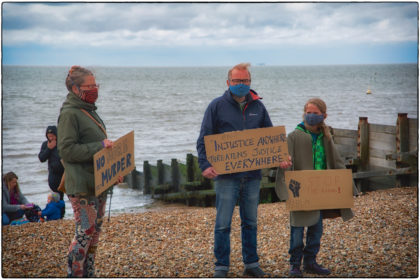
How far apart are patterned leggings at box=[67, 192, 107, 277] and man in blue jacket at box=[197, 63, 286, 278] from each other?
1018 mm

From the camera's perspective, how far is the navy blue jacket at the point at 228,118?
4523 millimetres

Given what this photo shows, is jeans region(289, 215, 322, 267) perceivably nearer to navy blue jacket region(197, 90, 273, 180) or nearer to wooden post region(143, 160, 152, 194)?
navy blue jacket region(197, 90, 273, 180)

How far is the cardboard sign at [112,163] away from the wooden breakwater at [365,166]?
597 centimetres

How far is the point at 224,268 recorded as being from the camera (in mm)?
4660

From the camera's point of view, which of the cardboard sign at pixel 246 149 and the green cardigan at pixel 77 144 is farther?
the cardboard sign at pixel 246 149

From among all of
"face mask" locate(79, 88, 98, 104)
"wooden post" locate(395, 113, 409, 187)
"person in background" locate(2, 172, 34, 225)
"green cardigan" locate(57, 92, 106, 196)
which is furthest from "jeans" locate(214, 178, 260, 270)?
"wooden post" locate(395, 113, 409, 187)

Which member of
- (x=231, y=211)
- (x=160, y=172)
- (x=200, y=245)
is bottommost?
(x=200, y=245)

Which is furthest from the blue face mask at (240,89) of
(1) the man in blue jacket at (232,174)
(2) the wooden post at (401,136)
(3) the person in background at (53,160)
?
(2) the wooden post at (401,136)

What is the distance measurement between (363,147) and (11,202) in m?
7.21

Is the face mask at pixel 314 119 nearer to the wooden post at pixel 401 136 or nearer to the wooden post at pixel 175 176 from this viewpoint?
the wooden post at pixel 401 136

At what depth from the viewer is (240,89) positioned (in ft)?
14.7

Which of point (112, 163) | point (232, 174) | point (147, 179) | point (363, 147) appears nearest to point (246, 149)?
point (232, 174)

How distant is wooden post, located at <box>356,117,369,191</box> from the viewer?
10586 mm

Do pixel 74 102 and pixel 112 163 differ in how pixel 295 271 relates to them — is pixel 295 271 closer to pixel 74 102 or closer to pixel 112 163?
pixel 112 163
